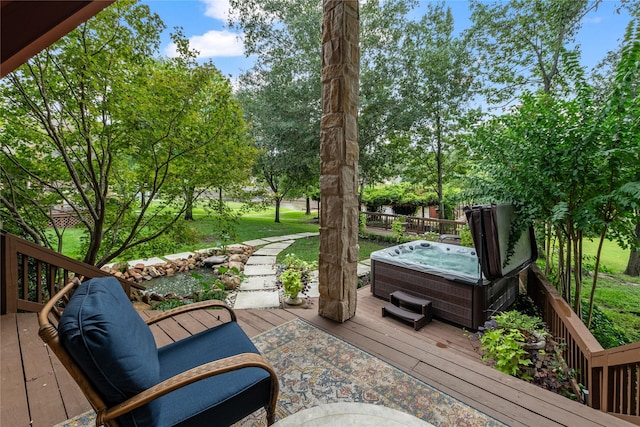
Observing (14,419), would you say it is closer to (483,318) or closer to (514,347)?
(514,347)

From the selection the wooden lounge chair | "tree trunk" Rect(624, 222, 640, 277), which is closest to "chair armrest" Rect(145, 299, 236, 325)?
the wooden lounge chair

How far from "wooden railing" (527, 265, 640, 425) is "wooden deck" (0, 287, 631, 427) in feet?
1.38

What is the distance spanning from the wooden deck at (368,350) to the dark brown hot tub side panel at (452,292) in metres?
0.65

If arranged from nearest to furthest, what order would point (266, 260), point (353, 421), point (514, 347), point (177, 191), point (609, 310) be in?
point (353, 421) → point (514, 347) → point (177, 191) → point (609, 310) → point (266, 260)

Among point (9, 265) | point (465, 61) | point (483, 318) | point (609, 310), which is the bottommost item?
point (609, 310)

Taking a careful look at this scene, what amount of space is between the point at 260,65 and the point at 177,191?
566cm

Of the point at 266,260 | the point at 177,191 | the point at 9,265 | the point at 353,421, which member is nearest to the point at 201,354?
the point at 353,421

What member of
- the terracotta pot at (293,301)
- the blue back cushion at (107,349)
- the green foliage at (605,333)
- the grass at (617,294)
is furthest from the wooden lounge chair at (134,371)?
the grass at (617,294)

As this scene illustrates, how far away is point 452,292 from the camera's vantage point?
11.7 ft

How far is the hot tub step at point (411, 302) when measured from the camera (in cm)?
365

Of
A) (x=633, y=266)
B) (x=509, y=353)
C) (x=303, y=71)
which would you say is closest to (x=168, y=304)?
(x=509, y=353)

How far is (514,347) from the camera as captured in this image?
230cm

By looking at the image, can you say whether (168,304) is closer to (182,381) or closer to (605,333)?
(182,381)

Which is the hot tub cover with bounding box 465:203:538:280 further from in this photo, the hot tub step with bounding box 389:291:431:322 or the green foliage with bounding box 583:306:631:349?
the green foliage with bounding box 583:306:631:349
